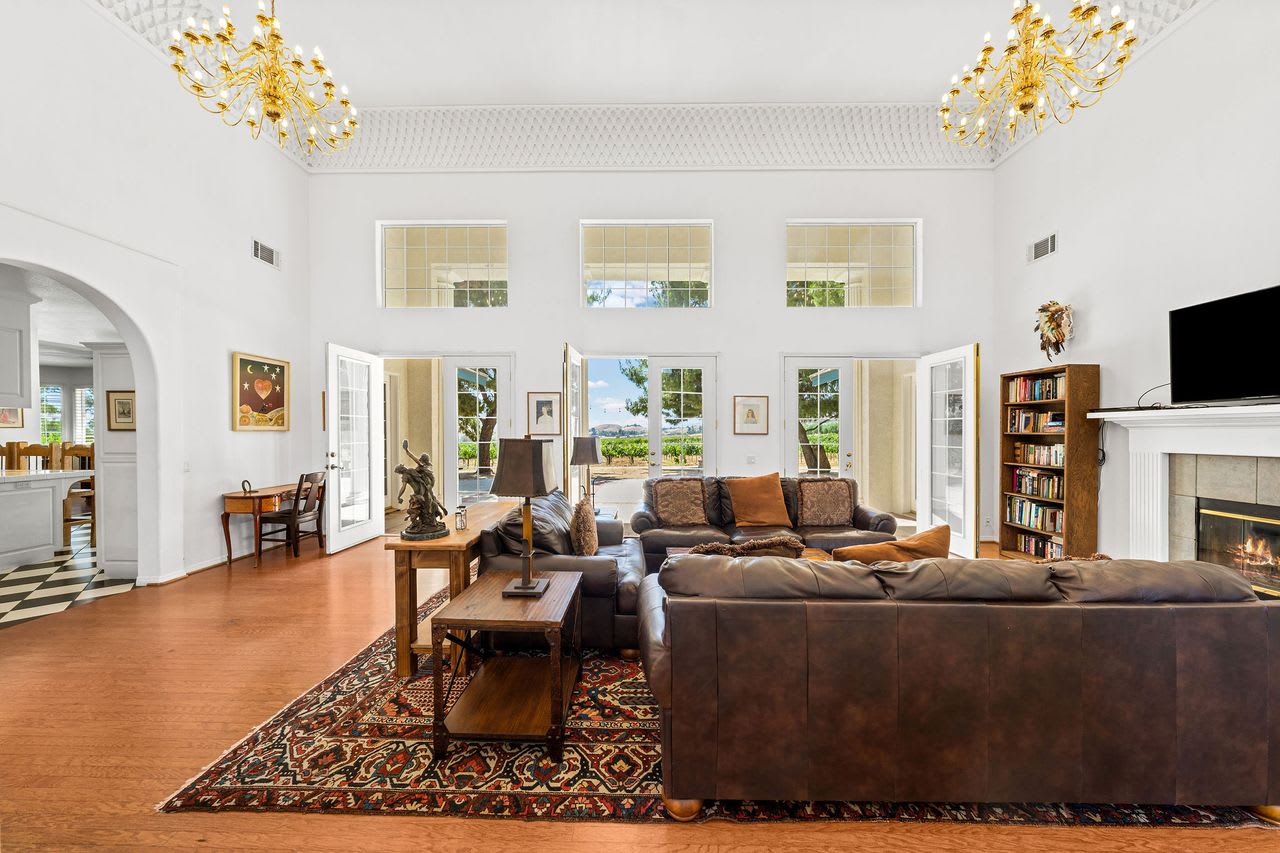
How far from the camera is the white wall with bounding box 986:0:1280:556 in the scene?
362 cm

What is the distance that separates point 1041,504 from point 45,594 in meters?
8.98

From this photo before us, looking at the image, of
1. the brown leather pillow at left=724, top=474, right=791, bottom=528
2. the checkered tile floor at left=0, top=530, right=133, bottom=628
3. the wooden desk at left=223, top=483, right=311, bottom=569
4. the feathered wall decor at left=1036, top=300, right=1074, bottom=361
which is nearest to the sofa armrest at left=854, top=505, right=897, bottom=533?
the brown leather pillow at left=724, top=474, right=791, bottom=528

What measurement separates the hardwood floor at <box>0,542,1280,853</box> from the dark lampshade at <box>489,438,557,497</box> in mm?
1259

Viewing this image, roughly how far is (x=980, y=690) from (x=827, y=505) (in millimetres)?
3206

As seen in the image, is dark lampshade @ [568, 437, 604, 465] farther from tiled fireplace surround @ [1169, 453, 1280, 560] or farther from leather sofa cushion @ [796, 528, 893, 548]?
tiled fireplace surround @ [1169, 453, 1280, 560]

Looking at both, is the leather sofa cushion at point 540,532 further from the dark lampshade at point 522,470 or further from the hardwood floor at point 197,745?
the hardwood floor at point 197,745

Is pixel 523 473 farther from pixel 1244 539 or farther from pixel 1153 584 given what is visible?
pixel 1244 539

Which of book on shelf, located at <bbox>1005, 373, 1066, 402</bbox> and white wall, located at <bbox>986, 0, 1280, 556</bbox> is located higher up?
white wall, located at <bbox>986, 0, 1280, 556</bbox>

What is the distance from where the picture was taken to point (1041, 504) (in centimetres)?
522

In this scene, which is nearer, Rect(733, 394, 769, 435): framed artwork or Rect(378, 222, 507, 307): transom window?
Rect(733, 394, 769, 435): framed artwork

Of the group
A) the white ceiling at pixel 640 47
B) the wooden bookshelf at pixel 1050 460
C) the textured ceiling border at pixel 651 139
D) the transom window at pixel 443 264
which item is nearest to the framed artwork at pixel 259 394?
the transom window at pixel 443 264

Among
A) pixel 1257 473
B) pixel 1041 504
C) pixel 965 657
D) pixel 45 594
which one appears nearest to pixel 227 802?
pixel 965 657

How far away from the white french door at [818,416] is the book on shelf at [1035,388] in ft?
5.27

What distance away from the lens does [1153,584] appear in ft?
5.89
